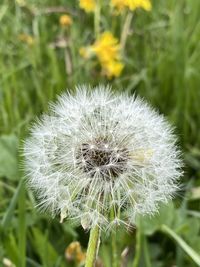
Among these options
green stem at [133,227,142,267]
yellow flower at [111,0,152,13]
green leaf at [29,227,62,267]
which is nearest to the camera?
green stem at [133,227,142,267]

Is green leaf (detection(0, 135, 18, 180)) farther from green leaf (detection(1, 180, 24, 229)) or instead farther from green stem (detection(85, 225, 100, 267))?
green stem (detection(85, 225, 100, 267))

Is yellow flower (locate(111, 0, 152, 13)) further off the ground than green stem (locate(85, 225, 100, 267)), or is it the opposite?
yellow flower (locate(111, 0, 152, 13))

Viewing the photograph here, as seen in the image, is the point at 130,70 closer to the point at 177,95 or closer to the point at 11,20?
the point at 177,95

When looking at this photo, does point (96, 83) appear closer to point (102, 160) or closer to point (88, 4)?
point (88, 4)

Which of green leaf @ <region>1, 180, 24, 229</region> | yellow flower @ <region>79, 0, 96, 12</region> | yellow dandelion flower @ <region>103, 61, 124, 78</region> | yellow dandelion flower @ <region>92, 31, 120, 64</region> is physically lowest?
green leaf @ <region>1, 180, 24, 229</region>

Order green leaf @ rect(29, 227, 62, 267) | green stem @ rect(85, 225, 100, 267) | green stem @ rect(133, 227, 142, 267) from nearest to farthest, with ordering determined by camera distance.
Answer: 1. green stem @ rect(85, 225, 100, 267)
2. green stem @ rect(133, 227, 142, 267)
3. green leaf @ rect(29, 227, 62, 267)

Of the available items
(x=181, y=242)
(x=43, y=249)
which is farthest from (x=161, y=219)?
(x=43, y=249)

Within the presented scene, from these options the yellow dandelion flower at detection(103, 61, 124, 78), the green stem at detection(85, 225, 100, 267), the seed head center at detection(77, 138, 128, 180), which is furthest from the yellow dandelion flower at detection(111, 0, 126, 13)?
the green stem at detection(85, 225, 100, 267)

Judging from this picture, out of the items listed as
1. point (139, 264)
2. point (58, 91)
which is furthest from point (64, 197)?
point (58, 91)
